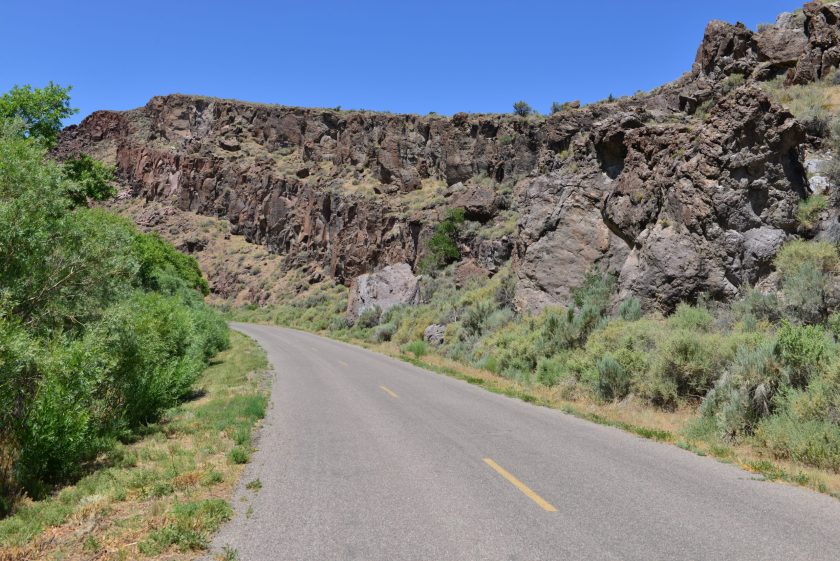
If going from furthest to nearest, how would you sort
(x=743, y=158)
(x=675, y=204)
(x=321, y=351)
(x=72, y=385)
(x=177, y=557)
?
(x=321, y=351) → (x=675, y=204) → (x=743, y=158) → (x=72, y=385) → (x=177, y=557)

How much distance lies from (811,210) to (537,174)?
14.6m

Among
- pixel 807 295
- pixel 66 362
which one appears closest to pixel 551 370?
pixel 807 295

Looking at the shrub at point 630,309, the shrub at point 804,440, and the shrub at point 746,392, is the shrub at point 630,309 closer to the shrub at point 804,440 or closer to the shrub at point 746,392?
the shrub at point 746,392

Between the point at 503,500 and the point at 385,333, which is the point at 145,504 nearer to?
the point at 503,500

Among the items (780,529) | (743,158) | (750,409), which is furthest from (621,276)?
(780,529)

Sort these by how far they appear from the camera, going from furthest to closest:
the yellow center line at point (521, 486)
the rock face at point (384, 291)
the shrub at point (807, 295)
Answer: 1. the rock face at point (384, 291)
2. the shrub at point (807, 295)
3. the yellow center line at point (521, 486)

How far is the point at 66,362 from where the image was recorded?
7.58 m

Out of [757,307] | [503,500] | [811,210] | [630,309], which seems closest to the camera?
[503,500]

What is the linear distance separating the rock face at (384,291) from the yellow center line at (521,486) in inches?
1294

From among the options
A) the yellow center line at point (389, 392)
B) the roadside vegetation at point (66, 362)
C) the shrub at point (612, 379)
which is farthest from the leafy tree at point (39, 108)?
the shrub at point (612, 379)

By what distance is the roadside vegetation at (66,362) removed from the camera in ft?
22.1

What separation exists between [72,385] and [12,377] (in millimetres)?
947

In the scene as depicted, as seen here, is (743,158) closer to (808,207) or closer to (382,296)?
(808,207)

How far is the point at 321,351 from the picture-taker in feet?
92.6
